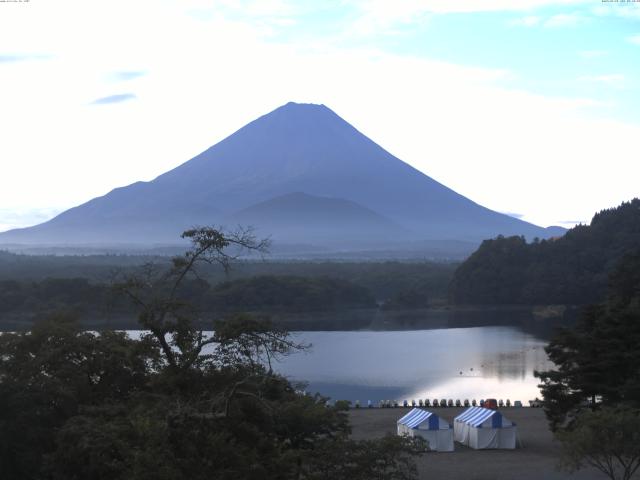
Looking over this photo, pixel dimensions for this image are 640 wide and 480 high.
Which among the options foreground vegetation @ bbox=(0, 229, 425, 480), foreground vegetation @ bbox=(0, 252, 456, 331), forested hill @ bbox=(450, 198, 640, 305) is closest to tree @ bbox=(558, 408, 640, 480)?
foreground vegetation @ bbox=(0, 229, 425, 480)

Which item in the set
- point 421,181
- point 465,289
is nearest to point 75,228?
point 421,181

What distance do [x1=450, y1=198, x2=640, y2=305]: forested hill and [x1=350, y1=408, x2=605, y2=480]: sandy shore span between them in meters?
34.1

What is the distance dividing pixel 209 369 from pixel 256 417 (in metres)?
0.56

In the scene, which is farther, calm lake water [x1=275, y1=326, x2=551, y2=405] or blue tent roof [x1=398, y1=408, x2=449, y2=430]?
calm lake water [x1=275, y1=326, x2=551, y2=405]

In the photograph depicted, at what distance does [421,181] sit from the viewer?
524ft

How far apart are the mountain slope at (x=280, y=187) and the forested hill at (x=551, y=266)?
77810mm

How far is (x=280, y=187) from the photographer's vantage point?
149 metres

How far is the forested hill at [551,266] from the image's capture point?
50.8 metres

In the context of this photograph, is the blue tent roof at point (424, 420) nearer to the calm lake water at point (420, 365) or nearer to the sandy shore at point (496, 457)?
the sandy shore at point (496, 457)

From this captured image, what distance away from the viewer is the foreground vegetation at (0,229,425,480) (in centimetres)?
Result: 637

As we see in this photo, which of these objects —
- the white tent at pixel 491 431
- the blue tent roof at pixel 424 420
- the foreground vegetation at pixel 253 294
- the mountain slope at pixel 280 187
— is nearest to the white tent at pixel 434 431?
the blue tent roof at pixel 424 420

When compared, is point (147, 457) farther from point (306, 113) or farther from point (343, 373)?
point (306, 113)

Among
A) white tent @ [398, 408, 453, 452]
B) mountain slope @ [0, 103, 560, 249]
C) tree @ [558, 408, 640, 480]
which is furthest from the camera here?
mountain slope @ [0, 103, 560, 249]

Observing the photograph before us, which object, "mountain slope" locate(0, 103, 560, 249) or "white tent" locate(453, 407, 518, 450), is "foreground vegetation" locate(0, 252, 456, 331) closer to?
"white tent" locate(453, 407, 518, 450)
